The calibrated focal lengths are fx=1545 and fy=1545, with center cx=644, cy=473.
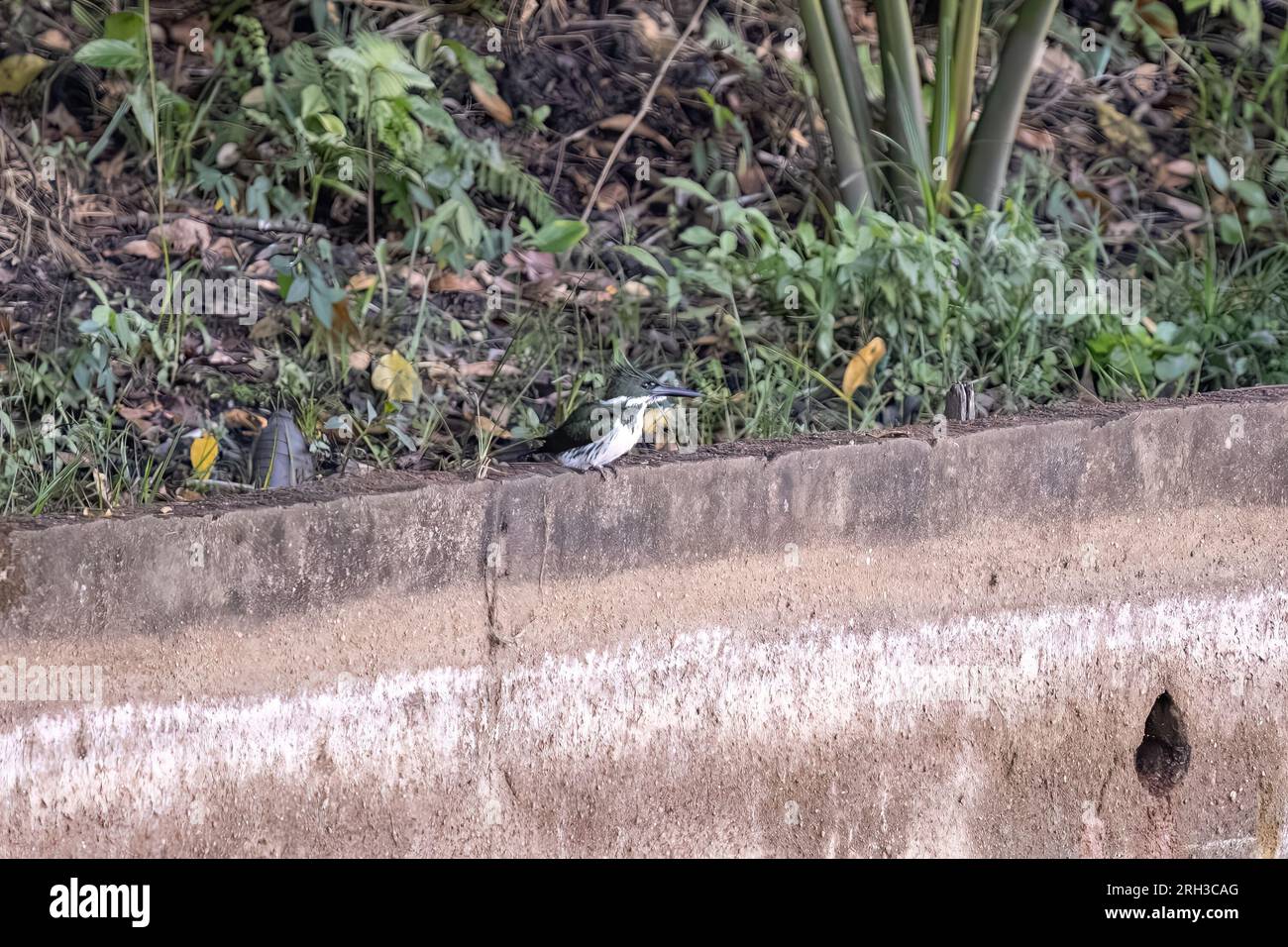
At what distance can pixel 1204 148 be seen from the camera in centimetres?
577

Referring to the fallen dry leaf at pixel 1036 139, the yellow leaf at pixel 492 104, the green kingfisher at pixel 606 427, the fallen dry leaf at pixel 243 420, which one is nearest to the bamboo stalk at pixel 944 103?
the fallen dry leaf at pixel 1036 139

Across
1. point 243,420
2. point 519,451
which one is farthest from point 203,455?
point 519,451

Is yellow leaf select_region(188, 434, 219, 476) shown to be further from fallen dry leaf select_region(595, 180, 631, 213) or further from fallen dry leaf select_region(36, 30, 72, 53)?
fallen dry leaf select_region(36, 30, 72, 53)

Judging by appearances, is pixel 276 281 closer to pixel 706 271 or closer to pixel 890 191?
pixel 706 271

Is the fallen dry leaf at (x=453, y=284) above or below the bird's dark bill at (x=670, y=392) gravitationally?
above

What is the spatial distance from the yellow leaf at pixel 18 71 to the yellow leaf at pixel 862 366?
9.83 ft

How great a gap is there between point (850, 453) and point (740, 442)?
0.25m

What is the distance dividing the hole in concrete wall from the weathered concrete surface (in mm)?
46

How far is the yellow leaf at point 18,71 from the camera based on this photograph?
5.18 metres

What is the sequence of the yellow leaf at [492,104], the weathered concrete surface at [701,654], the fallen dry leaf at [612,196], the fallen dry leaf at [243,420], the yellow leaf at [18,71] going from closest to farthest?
the weathered concrete surface at [701,654] → the fallen dry leaf at [243,420] → the yellow leaf at [18,71] → the fallen dry leaf at [612,196] → the yellow leaf at [492,104]

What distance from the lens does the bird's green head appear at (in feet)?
12.5

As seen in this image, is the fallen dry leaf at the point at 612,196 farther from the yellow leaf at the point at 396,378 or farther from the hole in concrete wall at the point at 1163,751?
the hole in concrete wall at the point at 1163,751

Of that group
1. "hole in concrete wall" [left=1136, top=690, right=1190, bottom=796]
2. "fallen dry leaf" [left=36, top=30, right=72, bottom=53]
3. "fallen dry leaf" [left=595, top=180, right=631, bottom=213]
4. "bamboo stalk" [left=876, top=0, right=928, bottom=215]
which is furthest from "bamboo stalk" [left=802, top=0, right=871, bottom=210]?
"fallen dry leaf" [left=36, top=30, right=72, bottom=53]

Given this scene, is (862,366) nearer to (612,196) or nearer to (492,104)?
(612,196)
